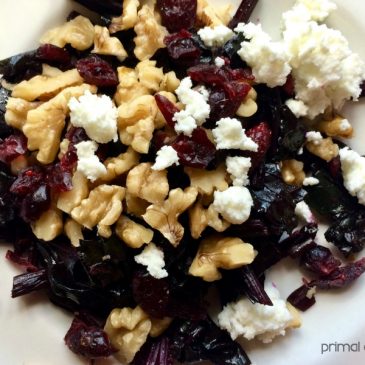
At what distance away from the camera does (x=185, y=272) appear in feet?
5.69

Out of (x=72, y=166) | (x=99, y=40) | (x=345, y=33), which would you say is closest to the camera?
(x=72, y=166)

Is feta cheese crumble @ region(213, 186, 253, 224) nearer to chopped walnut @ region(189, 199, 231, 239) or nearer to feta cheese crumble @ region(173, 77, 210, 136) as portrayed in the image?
chopped walnut @ region(189, 199, 231, 239)

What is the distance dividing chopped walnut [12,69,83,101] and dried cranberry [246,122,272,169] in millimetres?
535

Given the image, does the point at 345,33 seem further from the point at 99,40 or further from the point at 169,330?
the point at 169,330

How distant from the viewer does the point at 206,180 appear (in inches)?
65.6

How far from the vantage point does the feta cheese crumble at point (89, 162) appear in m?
1.61

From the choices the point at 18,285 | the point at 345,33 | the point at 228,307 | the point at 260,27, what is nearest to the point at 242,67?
the point at 260,27

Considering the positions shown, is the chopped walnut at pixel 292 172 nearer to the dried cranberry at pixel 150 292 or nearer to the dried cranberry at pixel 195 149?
the dried cranberry at pixel 195 149

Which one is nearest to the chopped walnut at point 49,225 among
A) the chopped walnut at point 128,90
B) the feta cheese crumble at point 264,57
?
the chopped walnut at point 128,90

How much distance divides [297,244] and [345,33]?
2.28 ft

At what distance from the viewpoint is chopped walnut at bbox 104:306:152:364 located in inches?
67.9

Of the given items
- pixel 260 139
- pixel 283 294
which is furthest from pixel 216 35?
pixel 283 294

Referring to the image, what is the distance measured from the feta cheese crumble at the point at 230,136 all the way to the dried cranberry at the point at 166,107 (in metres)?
0.12

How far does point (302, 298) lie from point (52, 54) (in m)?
1.08
